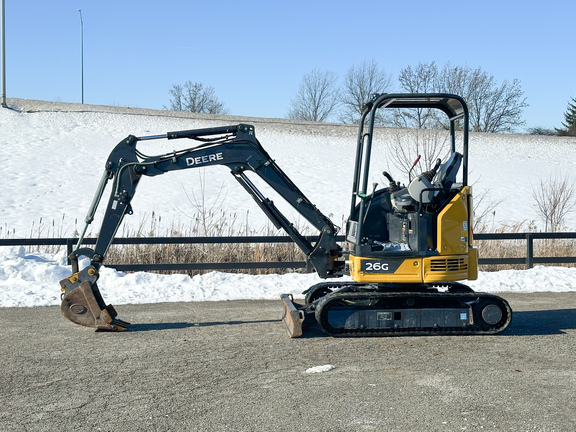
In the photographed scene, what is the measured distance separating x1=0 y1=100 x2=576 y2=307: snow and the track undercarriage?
11.8 ft

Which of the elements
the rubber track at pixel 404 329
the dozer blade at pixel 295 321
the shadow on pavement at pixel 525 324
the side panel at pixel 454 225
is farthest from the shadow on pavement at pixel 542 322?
the dozer blade at pixel 295 321

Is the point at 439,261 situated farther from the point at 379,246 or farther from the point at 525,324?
the point at 525,324

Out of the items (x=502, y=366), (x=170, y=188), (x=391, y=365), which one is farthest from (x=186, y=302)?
(x=170, y=188)

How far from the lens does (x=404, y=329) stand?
331 inches

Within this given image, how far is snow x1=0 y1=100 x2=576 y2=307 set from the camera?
1227 centimetres

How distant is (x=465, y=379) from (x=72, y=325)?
5.47 meters

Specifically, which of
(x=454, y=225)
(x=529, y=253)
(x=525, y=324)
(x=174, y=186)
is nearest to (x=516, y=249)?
(x=529, y=253)

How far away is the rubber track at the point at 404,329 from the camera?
828 cm

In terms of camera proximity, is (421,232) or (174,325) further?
(174,325)

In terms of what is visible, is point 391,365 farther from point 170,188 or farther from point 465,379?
point 170,188

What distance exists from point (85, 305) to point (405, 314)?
418cm

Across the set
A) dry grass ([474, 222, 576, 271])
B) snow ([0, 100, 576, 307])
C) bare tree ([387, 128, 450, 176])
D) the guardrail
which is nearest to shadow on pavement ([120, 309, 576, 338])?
snow ([0, 100, 576, 307])

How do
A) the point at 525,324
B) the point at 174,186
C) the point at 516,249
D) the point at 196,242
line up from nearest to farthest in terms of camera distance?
the point at 525,324, the point at 196,242, the point at 516,249, the point at 174,186

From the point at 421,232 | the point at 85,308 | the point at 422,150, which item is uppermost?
the point at 422,150
